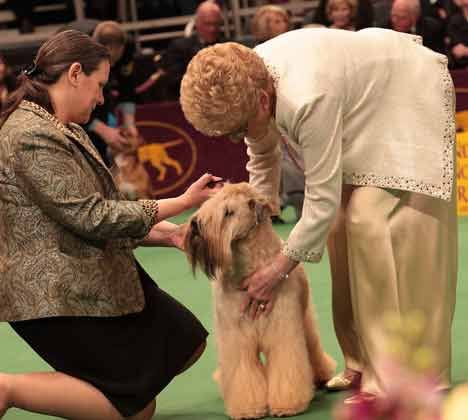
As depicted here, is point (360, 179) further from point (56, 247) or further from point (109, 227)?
point (56, 247)

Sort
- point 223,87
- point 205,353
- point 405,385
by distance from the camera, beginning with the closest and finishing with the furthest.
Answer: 1. point 405,385
2. point 223,87
3. point 205,353

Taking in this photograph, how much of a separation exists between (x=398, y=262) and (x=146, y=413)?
937 mm

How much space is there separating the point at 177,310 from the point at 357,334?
60 cm

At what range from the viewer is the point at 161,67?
8430mm

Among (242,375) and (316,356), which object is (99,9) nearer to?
(316,356)

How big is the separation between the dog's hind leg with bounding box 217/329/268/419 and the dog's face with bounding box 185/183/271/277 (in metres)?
0.27

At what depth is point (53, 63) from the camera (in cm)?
267

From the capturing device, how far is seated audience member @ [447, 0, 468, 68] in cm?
783

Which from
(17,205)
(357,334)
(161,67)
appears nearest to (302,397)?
(357,334)

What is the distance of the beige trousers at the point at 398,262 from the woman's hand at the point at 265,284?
0.74 ft

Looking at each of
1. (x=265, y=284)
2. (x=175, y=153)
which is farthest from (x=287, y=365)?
(x=175, y=153)

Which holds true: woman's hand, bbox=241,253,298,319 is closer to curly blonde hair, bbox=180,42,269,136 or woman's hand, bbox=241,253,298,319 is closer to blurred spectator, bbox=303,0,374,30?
curly blonde hair, bbox=180,42,269,136

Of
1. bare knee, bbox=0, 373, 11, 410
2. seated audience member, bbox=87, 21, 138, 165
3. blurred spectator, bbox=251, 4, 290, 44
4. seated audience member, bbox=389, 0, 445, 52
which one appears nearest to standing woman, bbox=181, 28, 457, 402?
bare knee, bbox=0, 373, 11, 410

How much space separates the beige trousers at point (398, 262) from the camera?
9.14 feet
